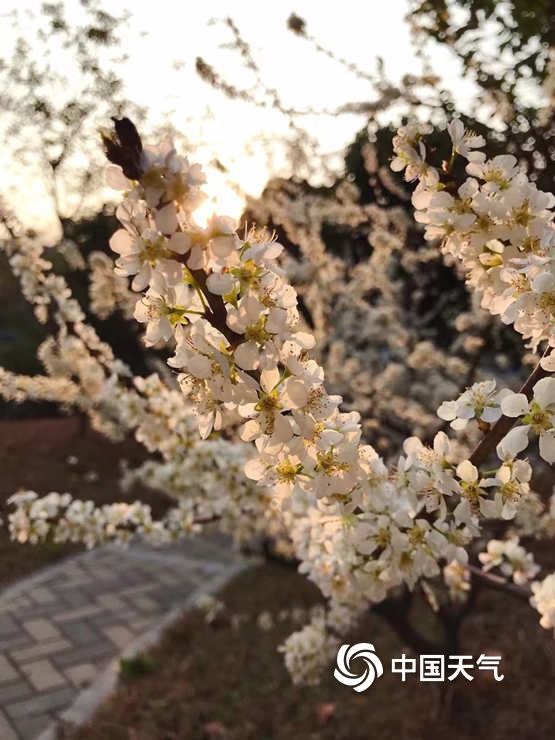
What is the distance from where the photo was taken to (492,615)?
5.64m

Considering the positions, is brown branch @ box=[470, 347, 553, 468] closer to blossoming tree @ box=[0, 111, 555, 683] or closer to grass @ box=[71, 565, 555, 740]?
blossoming tree @ box=[0, 111, 555, 683]

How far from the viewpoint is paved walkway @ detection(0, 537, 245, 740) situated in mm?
4531

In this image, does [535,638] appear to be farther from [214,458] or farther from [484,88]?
[484,88]

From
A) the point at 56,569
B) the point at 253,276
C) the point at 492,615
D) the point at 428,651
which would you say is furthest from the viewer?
the point at 56,569

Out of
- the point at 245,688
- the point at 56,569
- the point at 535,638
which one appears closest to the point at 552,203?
the point at 245,688

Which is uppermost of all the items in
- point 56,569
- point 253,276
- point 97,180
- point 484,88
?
point 97,180

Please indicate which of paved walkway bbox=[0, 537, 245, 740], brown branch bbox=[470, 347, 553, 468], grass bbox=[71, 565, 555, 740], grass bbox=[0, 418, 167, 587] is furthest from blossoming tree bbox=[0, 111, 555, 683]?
grass bbox=[0, 418, 167, 587]

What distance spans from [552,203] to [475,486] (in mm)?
602

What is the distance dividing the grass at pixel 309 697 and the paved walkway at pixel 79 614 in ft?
1.31

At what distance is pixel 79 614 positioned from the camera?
5.91 m

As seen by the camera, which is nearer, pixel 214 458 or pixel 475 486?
pixel 475 486

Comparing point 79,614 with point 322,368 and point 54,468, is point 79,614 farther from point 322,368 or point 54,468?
point 322,368

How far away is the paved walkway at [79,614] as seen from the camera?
453 centimetres

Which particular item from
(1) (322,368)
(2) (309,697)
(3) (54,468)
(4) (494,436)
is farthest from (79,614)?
(1) (322,368)
